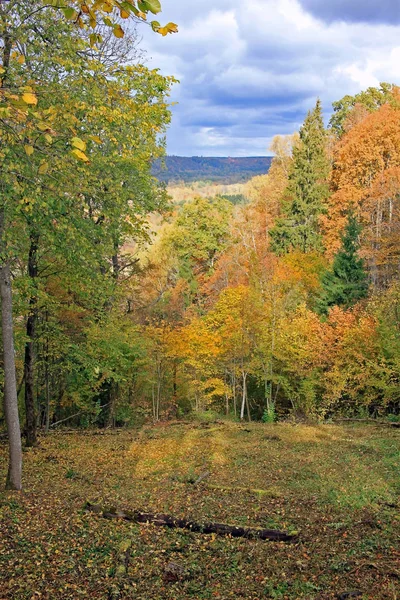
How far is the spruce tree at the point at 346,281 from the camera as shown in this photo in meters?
24.6

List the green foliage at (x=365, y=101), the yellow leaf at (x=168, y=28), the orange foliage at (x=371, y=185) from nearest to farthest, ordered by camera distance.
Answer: the yellow leaf at (x=168, y=28)
the orange foliage at (x=371, y=185)
the green foliage at (x=365, y=101)

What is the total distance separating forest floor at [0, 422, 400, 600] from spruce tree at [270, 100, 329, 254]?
2486 centimetres

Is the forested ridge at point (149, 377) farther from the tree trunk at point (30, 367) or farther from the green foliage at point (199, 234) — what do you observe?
the green foliage at point (199, 234)

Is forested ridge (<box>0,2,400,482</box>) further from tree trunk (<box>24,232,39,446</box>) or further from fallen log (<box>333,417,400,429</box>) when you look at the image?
fallen log (<box>333,417,400,429</box>)

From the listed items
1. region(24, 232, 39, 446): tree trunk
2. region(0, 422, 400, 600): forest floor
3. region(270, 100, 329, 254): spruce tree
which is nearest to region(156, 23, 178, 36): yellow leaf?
region(0, 422, 400, 600): forest floor

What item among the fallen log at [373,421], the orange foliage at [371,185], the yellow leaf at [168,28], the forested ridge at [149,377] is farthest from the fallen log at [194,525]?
the orange foliage at [371,185]

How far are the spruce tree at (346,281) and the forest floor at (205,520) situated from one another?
12.2m

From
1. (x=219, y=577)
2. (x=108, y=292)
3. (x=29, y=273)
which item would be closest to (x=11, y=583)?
(x=219, y=577)

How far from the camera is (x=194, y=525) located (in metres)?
6.93

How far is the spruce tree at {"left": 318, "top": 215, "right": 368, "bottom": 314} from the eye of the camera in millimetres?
24562

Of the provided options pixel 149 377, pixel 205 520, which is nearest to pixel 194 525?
pixel 205 520

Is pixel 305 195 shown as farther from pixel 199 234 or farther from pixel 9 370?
pixel 9 370

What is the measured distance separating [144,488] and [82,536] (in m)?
3.18

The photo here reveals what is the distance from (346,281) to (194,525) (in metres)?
20.3
